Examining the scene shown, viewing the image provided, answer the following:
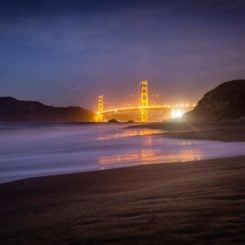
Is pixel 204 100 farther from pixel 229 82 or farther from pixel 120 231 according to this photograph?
pixel 120 231

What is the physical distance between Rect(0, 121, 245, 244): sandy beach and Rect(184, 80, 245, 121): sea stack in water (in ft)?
133

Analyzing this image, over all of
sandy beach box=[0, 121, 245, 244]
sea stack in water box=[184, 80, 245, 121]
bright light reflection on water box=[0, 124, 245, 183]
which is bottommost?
bright light reflection on water box=[0, 124, 245, 183]

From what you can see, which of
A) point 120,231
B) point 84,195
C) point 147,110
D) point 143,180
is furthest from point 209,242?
point 147,110

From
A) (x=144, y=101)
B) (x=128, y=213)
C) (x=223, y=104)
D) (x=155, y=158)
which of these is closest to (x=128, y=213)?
(x=128, y=213)

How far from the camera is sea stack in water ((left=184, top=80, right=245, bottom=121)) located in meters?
47.0

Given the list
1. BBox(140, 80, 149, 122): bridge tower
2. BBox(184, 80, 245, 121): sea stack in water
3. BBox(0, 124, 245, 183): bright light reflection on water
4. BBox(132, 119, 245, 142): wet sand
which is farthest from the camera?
BBox(140, 80, 149, 122): bridge tower

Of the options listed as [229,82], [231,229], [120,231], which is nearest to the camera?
[231,229]

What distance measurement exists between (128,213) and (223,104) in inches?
1877

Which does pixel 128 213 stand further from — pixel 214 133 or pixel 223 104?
pixel 223 104

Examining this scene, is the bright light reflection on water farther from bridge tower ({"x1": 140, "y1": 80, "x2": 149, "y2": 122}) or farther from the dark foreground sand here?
bridge tower ({"x1": 140, "y1": 80, "x2": 149, "y2": 122})

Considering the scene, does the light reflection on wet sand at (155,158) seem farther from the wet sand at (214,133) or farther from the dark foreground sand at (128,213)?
the wet sand at (214,133)

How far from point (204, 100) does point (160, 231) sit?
180ft

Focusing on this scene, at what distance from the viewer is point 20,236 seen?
3.50 m

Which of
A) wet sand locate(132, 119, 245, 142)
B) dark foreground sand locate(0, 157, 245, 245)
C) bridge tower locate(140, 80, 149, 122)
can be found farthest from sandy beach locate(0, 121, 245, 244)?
bridge tower locate(140, 80, 149, 122)
